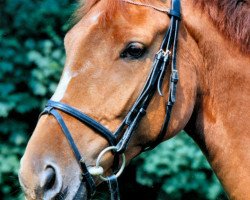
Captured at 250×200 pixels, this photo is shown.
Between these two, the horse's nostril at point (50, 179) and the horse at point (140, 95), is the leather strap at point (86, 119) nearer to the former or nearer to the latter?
the horse at point (140, 95)

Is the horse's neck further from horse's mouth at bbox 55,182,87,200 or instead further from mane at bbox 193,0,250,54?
horse's mouth at bbox 55,182,87,200

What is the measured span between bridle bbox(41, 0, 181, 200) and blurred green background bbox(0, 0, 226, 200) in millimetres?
2016

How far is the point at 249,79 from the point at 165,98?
435 millimetres

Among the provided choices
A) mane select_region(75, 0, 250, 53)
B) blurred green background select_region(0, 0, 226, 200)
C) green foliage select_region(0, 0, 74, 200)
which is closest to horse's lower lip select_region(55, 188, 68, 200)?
mane select_region(75, 0, 250, 53)

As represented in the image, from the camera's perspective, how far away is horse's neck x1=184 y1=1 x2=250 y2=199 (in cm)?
249

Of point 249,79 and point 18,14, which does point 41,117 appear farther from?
point 18,14

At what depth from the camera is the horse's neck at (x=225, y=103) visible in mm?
2492

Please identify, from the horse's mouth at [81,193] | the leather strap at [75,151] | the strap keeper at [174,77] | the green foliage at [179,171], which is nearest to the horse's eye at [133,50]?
the strap keeper at [174,77]

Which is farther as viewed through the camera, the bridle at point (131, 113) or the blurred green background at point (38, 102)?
the blurred green background at point (38, 102)

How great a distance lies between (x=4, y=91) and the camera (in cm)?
446

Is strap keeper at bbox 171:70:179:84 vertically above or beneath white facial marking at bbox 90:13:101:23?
beneath

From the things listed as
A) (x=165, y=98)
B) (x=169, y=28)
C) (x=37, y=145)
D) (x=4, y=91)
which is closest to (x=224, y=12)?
(x=169, y=28)

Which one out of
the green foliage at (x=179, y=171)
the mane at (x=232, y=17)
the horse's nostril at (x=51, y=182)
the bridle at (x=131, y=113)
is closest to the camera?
the horse's nostril at (x=51, y=182)

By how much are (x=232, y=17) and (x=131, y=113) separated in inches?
27.8
